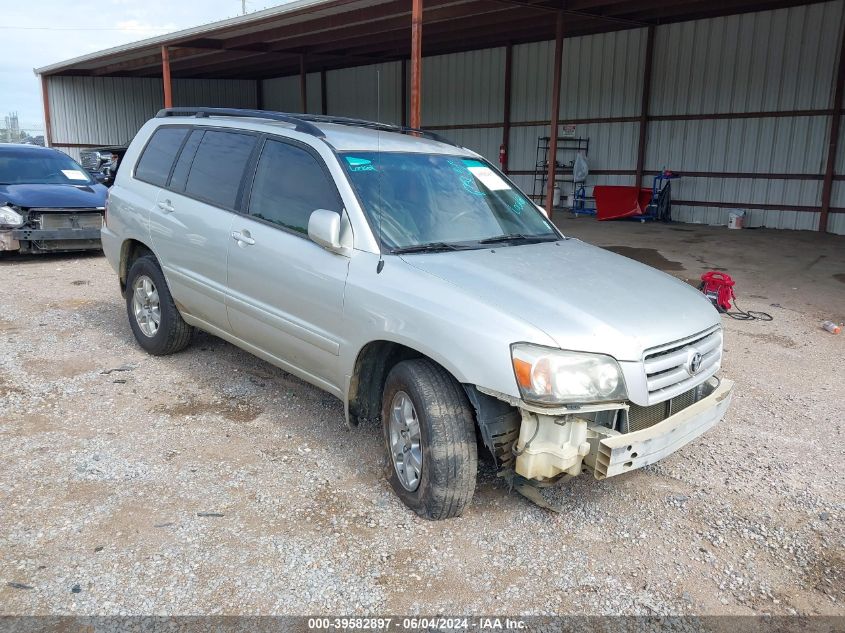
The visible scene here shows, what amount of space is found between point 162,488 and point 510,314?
203 centimetres

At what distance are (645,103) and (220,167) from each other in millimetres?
14589

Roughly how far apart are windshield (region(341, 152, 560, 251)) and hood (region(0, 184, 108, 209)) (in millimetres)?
7479

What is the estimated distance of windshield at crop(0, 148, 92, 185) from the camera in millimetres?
10062

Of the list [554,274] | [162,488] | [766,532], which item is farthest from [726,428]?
[162,488]

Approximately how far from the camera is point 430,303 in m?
3.08

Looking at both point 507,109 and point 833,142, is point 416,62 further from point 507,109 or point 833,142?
point 507,109

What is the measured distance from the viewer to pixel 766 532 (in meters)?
3.22

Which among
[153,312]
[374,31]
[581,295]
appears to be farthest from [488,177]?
[374,31]

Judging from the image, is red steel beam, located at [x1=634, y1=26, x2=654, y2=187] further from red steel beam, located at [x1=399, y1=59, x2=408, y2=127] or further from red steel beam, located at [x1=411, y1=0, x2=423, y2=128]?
red steel beam, located at [x1=411, y1=0, x2=423, y2=128]

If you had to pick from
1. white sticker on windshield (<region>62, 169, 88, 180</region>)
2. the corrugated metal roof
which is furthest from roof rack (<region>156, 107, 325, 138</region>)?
the corrugated metal roof

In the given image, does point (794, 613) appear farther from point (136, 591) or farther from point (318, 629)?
point (136, 591)

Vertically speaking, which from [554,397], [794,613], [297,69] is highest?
[297,69]

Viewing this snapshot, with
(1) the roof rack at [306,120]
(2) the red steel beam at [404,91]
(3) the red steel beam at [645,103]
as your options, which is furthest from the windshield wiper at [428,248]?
(2) the red steel beam at [404,91]

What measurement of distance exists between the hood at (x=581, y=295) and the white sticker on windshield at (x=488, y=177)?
0.66 meters
